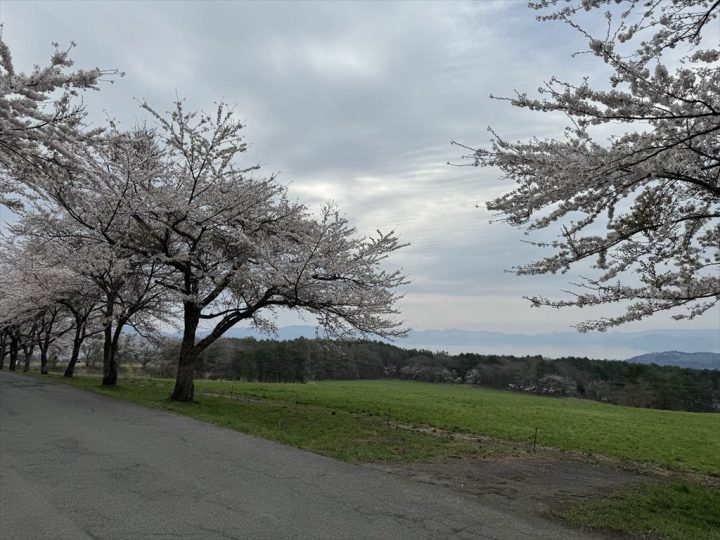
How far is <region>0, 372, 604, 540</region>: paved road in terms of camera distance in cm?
520

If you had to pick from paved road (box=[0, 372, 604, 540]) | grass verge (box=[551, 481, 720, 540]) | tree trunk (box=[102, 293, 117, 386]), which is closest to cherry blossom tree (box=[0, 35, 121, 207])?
paved road (box=[0, 372, 604, 540])

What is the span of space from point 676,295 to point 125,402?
1516 cm

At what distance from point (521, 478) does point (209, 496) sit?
17.7 ft

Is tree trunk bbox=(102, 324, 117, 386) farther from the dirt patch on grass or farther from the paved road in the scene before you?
the dirt patch on grass

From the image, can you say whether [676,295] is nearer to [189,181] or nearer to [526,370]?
[189,181]

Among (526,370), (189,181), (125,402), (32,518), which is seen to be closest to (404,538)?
(32,518)

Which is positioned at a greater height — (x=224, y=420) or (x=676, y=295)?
(x=676, y=295)

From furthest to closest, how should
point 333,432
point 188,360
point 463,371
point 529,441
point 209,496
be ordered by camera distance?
1. point 463,371
2. point 188,360
3. point 529,441
4. point 333,432
5. point 209,496

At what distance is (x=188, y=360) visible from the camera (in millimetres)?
17422

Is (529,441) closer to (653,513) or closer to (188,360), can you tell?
(653,513)

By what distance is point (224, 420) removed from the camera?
12.2m

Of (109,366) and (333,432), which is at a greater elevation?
(109,366)

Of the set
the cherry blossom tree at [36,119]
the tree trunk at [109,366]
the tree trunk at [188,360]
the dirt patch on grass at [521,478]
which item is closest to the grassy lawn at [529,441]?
the dirt patch on grass at [521,478]

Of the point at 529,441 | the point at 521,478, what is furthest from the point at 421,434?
the point at 521,478
